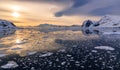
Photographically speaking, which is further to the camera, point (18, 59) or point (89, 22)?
point (89, 22)

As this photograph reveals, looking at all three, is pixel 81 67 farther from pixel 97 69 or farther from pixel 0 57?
pixel 0 57

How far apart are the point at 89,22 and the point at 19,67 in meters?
180

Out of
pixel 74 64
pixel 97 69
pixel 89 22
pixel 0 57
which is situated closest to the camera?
pixel 97 69

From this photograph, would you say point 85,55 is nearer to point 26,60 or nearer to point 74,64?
point 74,64

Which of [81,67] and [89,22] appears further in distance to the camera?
[89,22]

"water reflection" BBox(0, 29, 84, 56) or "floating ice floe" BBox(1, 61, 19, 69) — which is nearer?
"floating ice floe" BBox(1, 61, 19, 69)

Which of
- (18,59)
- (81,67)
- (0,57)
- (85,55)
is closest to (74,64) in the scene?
(81,67)

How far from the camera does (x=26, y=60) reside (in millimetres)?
14828

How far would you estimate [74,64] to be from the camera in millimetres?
13586

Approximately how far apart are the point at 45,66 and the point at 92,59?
14.7 feet

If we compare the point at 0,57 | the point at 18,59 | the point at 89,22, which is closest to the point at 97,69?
the point at 18,59

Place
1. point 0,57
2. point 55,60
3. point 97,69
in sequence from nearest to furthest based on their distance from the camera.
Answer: point 97,69 → point 55,60 → point 0,57

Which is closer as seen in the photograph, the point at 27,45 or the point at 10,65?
the point at 10,65

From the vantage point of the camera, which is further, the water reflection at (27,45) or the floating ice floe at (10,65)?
the water reflection at (27,45)
